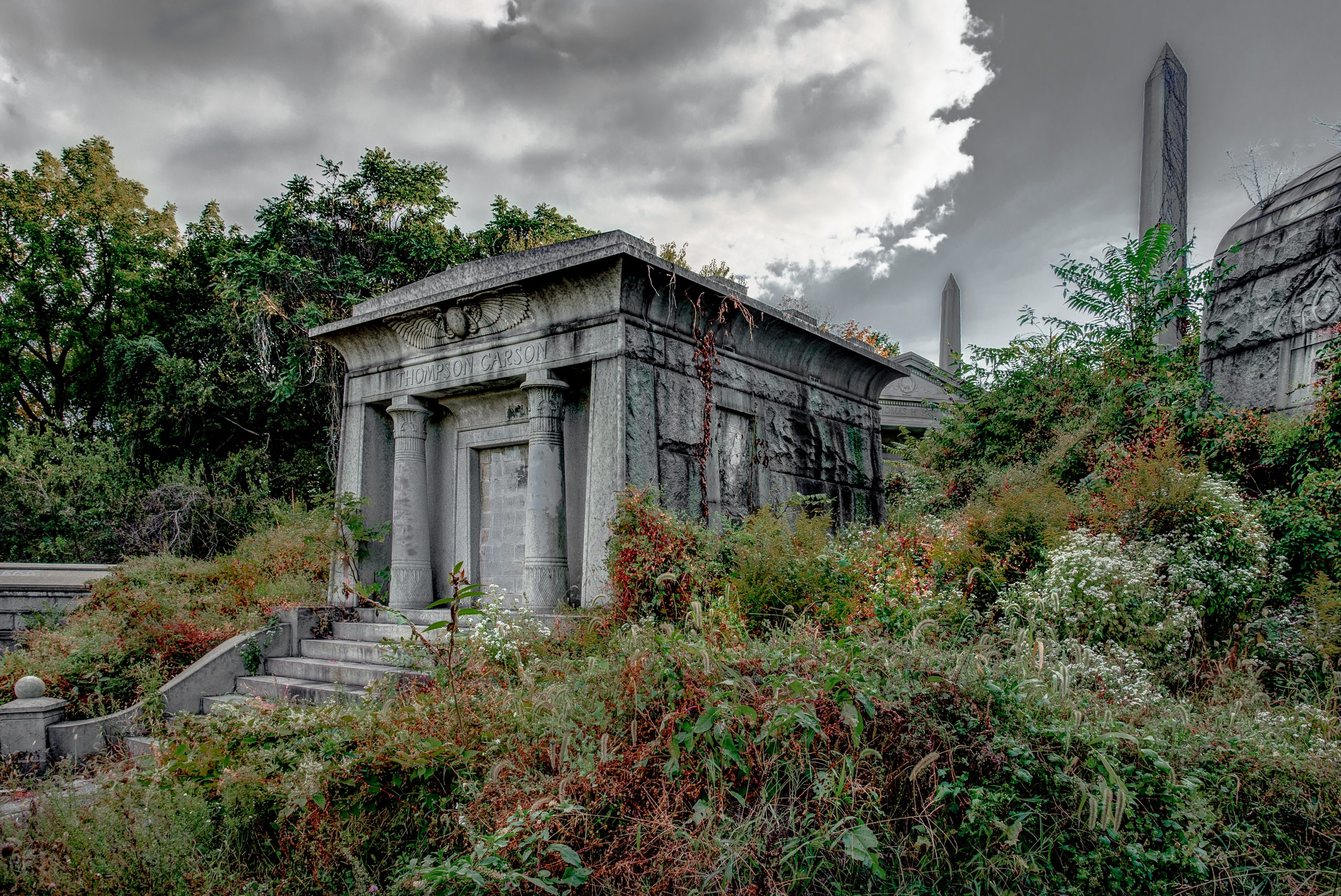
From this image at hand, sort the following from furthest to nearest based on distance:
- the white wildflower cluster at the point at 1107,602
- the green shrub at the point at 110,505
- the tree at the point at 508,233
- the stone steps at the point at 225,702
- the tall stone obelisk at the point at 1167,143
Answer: the tree at the point at 508,233 → the green shrub at the point at 110,505 → the tall stone obelisk at the point at 1167,143 → the white wildflower cluster at the point at 1107,602 → the stone steps at the point at 225,702

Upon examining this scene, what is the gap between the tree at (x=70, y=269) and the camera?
18859mm

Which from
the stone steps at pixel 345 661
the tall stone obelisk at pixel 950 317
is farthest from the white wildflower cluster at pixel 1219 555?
the tall stone obelisk at pixel 950 317

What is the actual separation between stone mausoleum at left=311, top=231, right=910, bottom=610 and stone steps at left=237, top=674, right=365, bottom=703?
1.25 m

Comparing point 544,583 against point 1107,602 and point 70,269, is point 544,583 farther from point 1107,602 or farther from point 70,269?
point 70,269

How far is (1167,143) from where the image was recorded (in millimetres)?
10977

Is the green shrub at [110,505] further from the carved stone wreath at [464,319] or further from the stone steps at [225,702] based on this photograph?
the carved stone wreath at [464,319]

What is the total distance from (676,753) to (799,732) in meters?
0.49

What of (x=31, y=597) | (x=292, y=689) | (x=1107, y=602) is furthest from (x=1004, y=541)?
(x=31, y=597)

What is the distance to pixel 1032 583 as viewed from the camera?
17.5 feet

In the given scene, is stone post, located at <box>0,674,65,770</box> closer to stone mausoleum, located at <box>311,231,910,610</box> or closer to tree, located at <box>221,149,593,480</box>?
stone mausoleum, located at <box>311,231,910,610</box>

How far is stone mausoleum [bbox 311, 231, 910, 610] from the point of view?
6508mm

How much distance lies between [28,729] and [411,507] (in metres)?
3.37

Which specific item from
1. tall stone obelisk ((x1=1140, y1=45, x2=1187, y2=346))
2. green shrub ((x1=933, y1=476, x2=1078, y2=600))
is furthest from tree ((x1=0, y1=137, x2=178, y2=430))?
Result: tall stone obelisk ((x1=1140, y1=45, x2=1187, y2=346))

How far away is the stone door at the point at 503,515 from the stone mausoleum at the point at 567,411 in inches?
0.8
